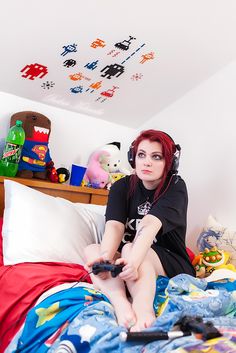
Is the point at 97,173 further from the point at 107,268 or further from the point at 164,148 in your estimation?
the point at 107,268

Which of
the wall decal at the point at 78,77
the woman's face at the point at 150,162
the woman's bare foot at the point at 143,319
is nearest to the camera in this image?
the woman's bare foot at the point at 143,319

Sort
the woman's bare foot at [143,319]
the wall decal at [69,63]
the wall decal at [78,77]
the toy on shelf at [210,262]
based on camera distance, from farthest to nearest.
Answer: the wall decal at [78,77] < the wall decal at [69,63] < the toy on shelf at [210,262] < the woman's bare foot at [143,319]

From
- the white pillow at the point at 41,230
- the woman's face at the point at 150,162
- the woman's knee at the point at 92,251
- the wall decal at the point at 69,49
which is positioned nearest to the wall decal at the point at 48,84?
the wall decal at the point at 69,49

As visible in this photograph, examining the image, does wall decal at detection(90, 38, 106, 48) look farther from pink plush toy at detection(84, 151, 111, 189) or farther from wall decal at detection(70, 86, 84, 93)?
pink plush toy at detection(84, 151, 111, 189)

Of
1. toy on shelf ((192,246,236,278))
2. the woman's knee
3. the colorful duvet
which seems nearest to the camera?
the colorful duvet

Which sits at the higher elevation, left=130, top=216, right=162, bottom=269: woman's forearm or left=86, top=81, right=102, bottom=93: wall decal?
left=86, top=81, right=102, bottom=93: wall decal

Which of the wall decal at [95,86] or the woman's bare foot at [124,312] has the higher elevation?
the wall decal at [95,86]

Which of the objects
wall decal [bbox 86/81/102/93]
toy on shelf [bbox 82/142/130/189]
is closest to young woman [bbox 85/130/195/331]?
toy on shelf [bbox 82/142/130/189]

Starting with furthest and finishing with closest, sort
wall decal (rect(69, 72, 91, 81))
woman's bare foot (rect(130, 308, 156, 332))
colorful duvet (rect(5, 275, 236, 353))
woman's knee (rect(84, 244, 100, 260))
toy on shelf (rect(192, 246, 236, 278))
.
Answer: wall decal (rect(69, 72, 91, 81)), toy on shelf (rect(192, 246, 236, 278)), woman's knee (rect(84, 244, 100, 260)), woman's bare foot (rect(130, 308, 156, 332)), colorful duvet (rect(5, 275, 236, 353))

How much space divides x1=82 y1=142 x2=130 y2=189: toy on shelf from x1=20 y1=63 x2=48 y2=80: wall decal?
1.83 feet

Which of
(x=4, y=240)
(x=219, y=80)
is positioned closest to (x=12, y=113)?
(x=4, y=240)

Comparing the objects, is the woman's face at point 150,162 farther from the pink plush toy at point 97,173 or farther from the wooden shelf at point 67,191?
the pink plush toy at point 97,173

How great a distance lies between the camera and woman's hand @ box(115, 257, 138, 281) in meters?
0.84

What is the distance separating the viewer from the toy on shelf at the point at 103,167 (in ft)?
6.38
